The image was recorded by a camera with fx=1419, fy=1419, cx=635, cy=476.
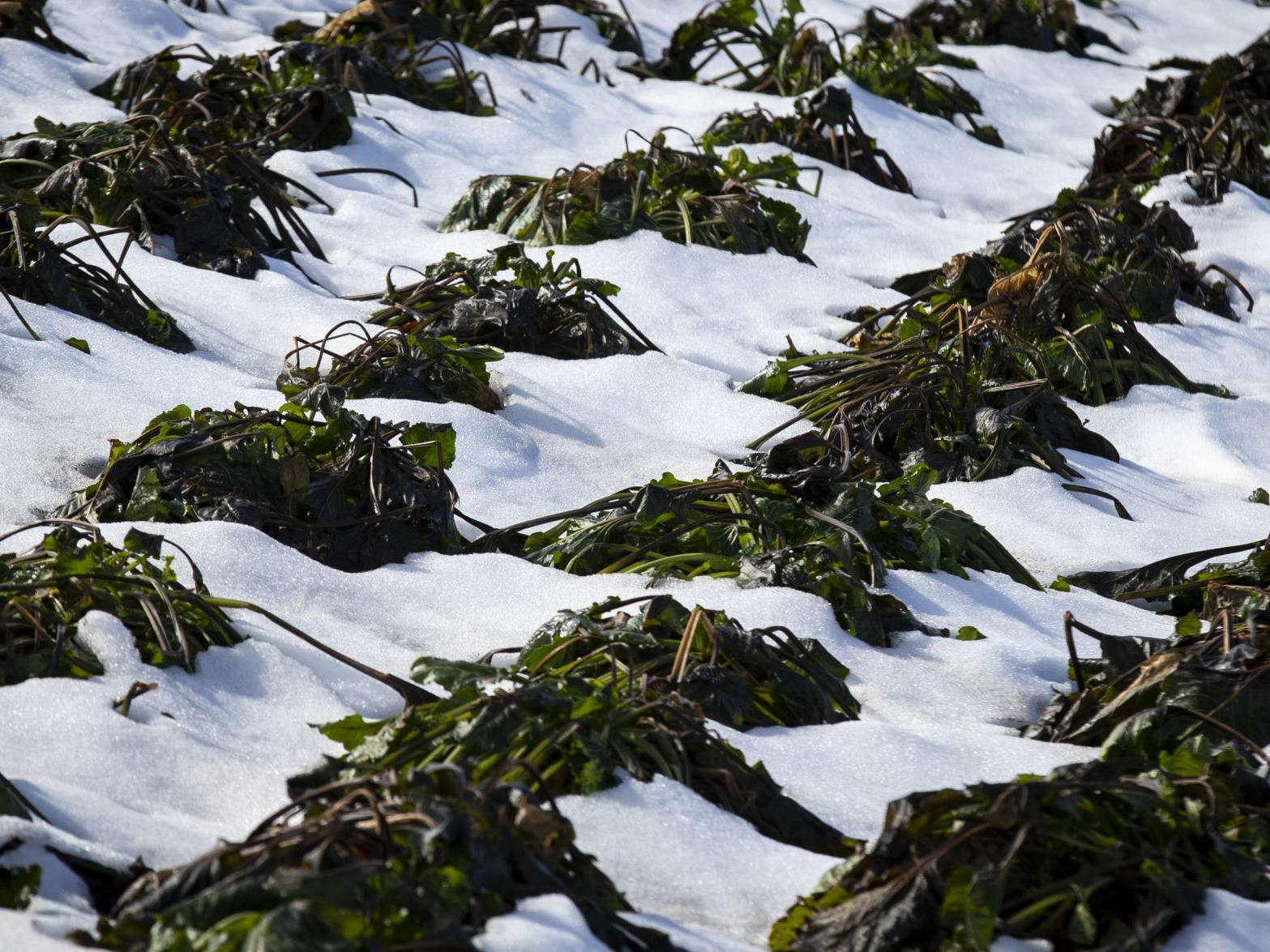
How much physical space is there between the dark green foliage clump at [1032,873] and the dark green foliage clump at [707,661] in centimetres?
59

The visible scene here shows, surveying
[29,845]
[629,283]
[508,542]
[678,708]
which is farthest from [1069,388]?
[29,845]

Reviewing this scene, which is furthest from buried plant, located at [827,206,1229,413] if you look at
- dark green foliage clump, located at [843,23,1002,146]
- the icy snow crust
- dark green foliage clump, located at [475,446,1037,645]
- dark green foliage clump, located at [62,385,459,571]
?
dark green foliage clump, located at [843,23,1002,146]

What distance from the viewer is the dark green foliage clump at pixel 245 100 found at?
5715mm

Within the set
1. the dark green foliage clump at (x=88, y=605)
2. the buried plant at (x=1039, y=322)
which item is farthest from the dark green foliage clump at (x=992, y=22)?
the dark green foliage clump at (x=88, y=605)

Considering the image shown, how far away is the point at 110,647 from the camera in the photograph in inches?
93.6

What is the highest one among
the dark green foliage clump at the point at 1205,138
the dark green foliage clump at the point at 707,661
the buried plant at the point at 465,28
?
the dark green foliage clump at the point at 1205,138

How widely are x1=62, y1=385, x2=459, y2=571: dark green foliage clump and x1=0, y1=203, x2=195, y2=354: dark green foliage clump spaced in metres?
0.80

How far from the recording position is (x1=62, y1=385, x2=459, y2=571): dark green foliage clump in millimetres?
3059

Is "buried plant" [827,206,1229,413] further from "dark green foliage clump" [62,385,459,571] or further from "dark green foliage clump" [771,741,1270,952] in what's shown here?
"dark green foliage clump" [771,741,1270,952]

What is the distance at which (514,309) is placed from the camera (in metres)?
A: 4.34

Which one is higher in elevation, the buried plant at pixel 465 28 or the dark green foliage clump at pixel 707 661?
the buried plant at pixel 465 28

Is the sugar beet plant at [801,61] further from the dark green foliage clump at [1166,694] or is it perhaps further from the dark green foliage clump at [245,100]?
the dark green foliage clump at [1166,694]

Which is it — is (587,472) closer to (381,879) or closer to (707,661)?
(707,661)

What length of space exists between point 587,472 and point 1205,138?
4.54 metres
